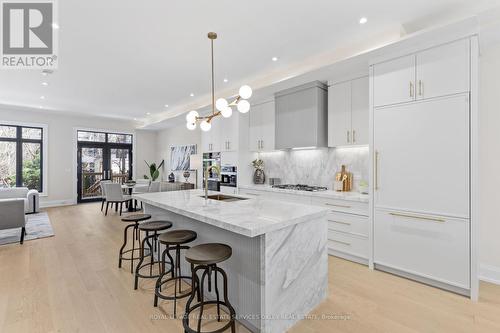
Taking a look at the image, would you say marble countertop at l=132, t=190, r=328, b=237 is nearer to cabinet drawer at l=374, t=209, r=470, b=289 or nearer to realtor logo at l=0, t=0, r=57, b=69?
cabinet drawer at l=374, t=209, r=470, b=289

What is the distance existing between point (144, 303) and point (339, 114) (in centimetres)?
351

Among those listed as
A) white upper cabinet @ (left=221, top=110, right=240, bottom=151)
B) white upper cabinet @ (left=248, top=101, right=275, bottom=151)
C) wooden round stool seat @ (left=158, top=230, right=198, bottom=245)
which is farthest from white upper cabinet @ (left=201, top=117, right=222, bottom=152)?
wooden round stool seat @ (left=158, top=230, right=198, bottom=245)

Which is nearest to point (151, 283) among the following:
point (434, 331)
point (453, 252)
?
point (434, 331)

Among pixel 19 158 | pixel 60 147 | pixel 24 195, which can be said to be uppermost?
pixel 60 147

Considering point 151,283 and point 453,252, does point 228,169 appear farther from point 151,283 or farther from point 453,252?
point 453,252

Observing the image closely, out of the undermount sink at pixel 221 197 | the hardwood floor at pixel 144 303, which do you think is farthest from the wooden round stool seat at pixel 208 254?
the undermount sink at pixel 221 197

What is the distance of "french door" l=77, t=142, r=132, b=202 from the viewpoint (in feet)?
26.1

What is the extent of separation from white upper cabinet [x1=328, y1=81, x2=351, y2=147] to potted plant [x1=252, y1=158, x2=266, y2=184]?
1688 mm

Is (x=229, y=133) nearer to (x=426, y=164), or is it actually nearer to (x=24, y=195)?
(x=426, y=164)

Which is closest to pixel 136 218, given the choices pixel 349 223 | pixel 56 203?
pixel 349 223

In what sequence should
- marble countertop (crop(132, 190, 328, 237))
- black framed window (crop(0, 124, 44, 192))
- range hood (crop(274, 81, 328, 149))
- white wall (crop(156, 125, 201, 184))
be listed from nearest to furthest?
marble countertop (crop(132, 190, 328, 237)), range hood (crop(274, 81, 328, 149)), black framed window (crop(0, 124, 44, 192)), white wall (crop(156, 125, 201, 184))

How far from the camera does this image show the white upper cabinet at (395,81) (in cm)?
272

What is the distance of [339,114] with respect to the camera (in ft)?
12.2

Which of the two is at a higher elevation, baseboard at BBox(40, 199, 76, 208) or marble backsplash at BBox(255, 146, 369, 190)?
marble backsplash at BBox(255, 146, 369, 190)
